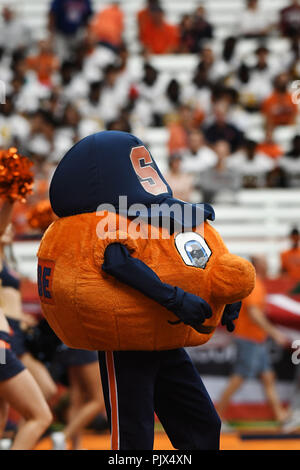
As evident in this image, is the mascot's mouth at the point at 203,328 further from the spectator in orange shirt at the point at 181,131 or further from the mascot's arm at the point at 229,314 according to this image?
the spectator in orange shirt at the point at 181,131

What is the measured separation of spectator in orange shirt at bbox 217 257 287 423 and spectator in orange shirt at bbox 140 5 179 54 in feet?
19.4

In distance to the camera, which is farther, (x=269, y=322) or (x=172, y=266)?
(x=269, y=322)

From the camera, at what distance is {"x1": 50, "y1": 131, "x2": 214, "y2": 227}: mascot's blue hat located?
3723 millimetres

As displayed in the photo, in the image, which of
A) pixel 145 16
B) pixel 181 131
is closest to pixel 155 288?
pixel 181 131

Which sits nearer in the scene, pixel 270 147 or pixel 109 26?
pixel 270 147

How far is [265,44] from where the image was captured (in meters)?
11.9

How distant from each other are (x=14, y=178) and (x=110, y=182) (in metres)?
0.85

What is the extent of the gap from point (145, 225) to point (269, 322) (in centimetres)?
360

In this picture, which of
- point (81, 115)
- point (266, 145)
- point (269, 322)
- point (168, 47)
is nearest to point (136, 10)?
point (168, 47)

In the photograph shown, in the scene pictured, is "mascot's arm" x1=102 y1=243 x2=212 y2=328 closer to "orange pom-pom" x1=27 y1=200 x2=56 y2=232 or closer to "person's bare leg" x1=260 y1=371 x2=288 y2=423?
"orange pom-pom" x1=27 y1=200 x2=56 y2=232

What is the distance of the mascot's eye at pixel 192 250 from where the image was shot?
3674mm

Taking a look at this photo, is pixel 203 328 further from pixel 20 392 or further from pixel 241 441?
pixel 241 441

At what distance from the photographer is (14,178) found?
440cm

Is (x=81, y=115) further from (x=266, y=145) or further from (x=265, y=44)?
(x=265, y=44)
